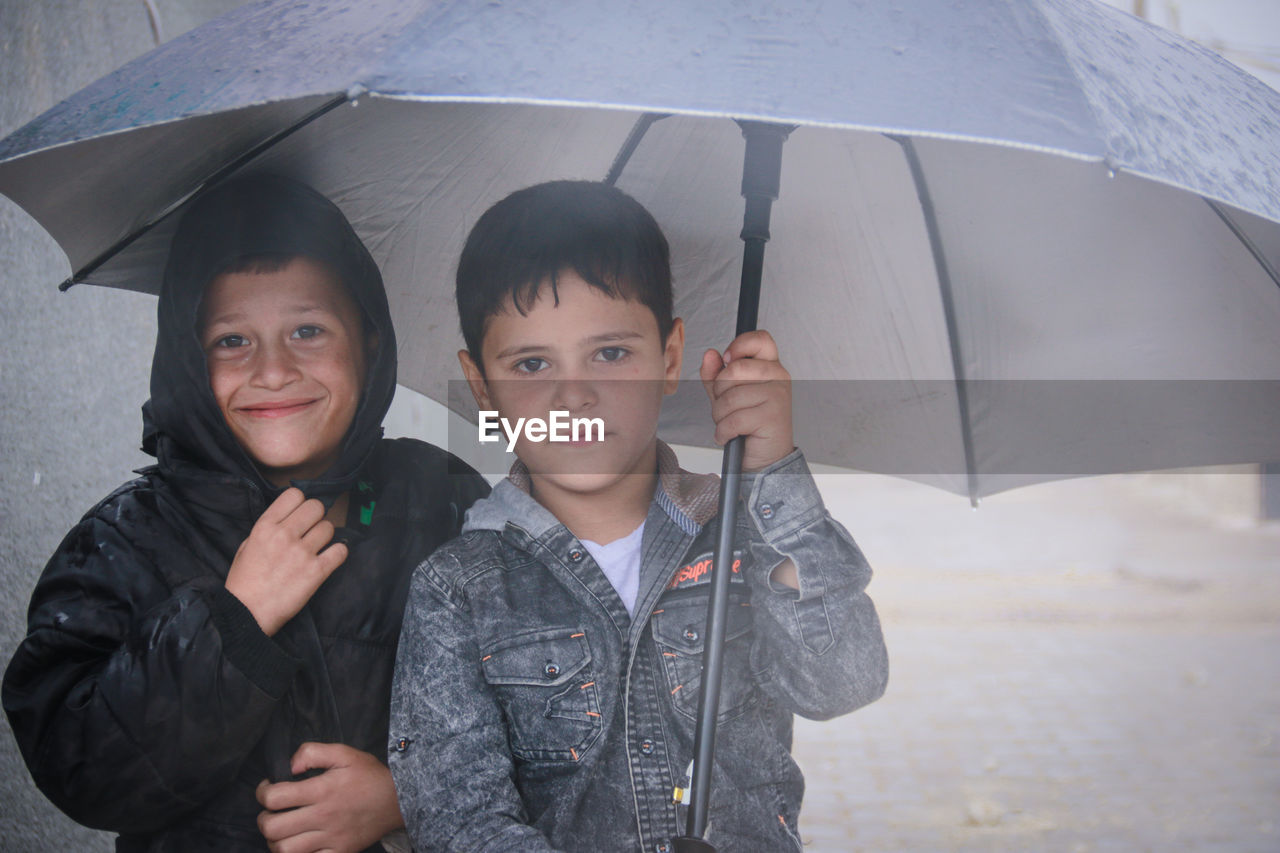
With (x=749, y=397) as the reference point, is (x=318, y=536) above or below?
below

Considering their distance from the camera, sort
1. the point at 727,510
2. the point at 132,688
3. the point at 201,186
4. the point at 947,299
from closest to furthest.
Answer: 1. the point at 132,688
2. the point at 727,510
3. the point at 201,186
4. the point at 947,299

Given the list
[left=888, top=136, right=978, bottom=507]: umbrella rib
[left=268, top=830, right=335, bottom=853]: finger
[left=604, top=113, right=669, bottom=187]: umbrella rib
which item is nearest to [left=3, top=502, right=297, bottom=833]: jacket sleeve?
[left=268, top=830, right=335, bottom=853]: finger

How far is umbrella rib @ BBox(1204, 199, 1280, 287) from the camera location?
203 centimetres

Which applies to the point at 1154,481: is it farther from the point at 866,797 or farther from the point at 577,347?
the point at 577,347

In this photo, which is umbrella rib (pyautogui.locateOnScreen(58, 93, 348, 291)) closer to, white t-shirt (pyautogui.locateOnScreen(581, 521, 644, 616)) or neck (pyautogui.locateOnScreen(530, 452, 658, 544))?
neck (pyautogui.locateOnScreen(530, 452, 658, 544))

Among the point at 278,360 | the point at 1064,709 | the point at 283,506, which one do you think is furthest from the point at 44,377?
the point at 1064,709

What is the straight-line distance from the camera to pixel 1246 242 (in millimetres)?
2047

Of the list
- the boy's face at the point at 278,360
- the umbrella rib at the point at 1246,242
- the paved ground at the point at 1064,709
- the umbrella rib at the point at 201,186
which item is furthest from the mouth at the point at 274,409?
the paved ground at the point at 1064,709

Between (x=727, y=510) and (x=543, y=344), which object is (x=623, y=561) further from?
(x=543, y=344)

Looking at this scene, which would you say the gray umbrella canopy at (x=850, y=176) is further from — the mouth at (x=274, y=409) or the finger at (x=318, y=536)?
the finger at (x=318, y=536)

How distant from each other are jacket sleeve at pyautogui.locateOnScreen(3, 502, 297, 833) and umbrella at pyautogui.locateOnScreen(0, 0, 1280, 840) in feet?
2.16

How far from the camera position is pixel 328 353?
2104 millimetres

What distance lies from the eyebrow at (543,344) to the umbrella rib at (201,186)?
1.69ft

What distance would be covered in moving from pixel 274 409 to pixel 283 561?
31 centimetres
